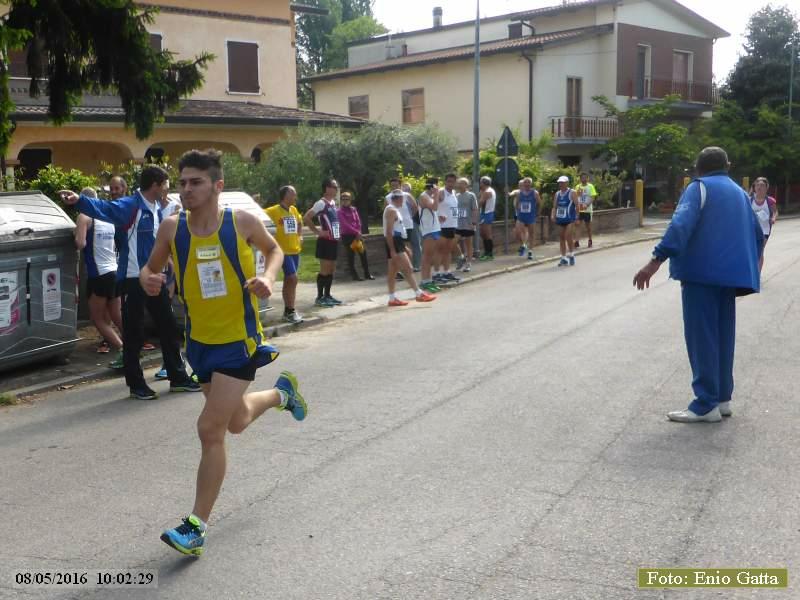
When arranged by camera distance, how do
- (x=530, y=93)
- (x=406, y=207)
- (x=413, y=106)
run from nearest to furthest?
(x=406, y=207), (x=530, y=93), (x=413, y=106)

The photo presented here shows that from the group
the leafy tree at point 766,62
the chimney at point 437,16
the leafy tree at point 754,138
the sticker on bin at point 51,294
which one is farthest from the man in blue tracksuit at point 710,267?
the chimney at point 437,16

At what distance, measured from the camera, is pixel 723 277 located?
20.8ft

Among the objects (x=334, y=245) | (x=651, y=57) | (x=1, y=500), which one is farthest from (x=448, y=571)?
(x=651, y=57)

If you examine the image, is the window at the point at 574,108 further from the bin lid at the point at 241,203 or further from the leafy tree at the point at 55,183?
the leafy tree at the point at 55,183

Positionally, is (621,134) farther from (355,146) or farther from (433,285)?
(433,285)

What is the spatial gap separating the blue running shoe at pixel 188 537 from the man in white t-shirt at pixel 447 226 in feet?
39.0

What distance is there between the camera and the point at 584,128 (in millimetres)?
36469

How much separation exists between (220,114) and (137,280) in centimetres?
1763

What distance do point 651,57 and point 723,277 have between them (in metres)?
36.0

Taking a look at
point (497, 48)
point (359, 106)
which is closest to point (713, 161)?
point (497, 48)

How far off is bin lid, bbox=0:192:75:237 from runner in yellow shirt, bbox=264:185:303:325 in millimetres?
3274

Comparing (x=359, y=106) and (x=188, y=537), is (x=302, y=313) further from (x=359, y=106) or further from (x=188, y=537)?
(x=359, y=106)

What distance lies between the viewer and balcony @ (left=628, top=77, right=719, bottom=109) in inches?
1529

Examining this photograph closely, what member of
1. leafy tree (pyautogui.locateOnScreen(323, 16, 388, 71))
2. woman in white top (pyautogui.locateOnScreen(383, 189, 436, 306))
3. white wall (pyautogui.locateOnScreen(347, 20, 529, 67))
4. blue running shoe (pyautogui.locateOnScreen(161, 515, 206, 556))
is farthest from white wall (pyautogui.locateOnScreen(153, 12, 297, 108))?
leafy tree (pyautogui.locateOnScreen(323, 16, 388, 71))
